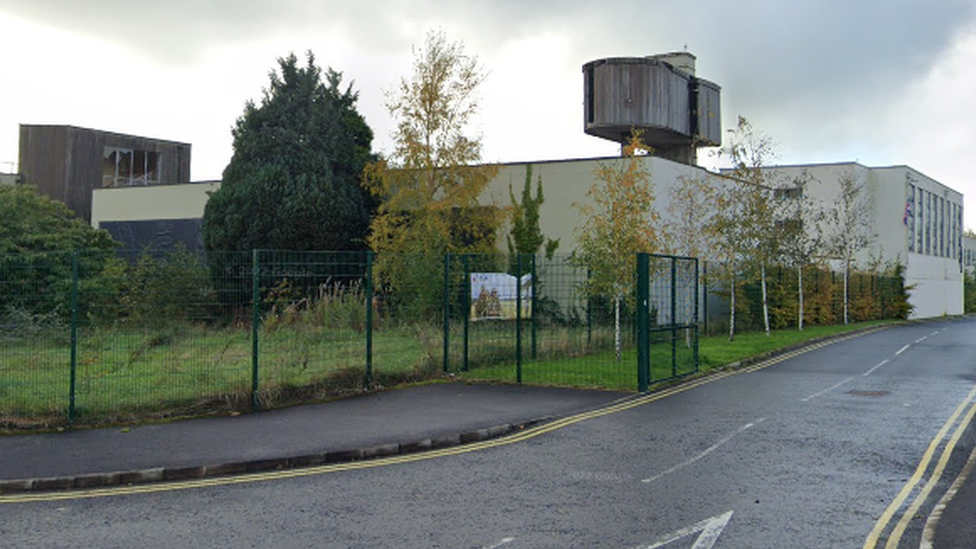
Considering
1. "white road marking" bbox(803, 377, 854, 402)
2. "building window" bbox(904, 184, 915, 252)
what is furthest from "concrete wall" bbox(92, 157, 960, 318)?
"white road marking" bbox(803, 377, 854, 402)

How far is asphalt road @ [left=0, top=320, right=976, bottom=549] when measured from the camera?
22.5ft

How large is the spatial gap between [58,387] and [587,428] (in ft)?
25.2

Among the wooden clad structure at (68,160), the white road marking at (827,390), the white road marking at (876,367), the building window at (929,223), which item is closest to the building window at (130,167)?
the wooden clad structure at (68,160)

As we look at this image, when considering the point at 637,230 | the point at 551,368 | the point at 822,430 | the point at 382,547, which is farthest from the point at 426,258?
the point at 382,547

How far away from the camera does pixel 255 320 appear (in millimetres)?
12930

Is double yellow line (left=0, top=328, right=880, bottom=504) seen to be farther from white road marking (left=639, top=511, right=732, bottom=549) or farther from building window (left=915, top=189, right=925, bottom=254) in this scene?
building window (left=915, top=189, right=925, bottom=254)

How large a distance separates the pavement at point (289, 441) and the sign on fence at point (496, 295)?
2770mm

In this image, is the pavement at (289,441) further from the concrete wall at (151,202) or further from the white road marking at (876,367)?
the concrete wall at (151,202)

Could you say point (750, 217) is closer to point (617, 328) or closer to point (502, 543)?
point (617, 328)

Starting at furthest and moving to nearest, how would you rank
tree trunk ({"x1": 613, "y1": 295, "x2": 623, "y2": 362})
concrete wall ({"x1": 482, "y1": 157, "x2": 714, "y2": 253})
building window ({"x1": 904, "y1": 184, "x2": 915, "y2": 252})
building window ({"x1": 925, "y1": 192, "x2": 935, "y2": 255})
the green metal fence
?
building window ({"x1": 925, "y1": 192, "x2": 935, "y2": 255}) → building window ({"x1": 904, "y1": 184, "x2": 915, "y2": 252}) → concrete wall ({"x1": 482, "y1": 157, "x2": 714, "y2": 253}) → tree trunk ({"x1": 613, "y1": 295, "x2": 623, "y2": 362}) → the green metal fence

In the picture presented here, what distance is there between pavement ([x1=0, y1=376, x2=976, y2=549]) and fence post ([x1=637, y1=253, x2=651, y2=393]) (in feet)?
3.34

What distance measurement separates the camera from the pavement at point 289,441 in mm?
8820

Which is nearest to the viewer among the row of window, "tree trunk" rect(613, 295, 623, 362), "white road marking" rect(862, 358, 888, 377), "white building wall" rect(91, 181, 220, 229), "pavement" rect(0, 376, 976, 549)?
"pavement" rect(0, 376, 976, 549)

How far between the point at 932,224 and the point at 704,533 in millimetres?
67025
